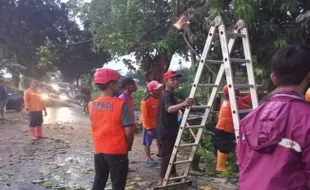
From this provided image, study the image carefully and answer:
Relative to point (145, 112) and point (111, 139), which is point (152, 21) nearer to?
point (145, 112)

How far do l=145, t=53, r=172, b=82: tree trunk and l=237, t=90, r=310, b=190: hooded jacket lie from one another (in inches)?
530

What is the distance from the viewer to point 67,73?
117 ft

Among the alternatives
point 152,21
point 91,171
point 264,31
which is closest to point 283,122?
point 91,171

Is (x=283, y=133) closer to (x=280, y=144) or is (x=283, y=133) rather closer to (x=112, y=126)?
(x=280, y=144)

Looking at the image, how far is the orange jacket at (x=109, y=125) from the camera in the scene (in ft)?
11.4

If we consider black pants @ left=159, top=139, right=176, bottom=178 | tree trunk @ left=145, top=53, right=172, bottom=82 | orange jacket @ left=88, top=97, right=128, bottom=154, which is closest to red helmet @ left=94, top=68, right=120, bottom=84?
orange jacket @ left=88, top=97, right=128, bottom=154

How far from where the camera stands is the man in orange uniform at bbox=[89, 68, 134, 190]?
349 centimetres

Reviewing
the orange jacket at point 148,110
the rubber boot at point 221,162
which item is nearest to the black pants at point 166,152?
the rubber boot at point 221,162

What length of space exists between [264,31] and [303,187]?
18.1 ft

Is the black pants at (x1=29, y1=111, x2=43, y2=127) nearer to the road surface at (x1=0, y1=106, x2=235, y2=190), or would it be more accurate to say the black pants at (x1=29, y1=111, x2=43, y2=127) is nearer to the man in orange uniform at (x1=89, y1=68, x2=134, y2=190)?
the road surface at (x1=0, y1=106, x2=235, y2=190)

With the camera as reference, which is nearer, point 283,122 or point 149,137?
point 283,122

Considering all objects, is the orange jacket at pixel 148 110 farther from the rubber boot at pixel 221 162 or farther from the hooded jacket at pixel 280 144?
the hooded jacket at pixel 280 144

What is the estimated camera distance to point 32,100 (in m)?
8.91

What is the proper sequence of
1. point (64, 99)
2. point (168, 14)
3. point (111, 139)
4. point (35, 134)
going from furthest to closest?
point (64, 99) → point (168, 14) → point (35, 134) → point (111, 139)
